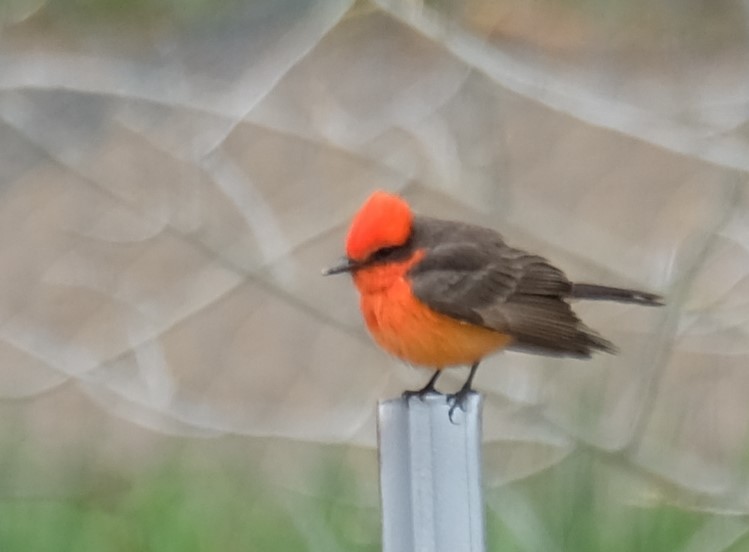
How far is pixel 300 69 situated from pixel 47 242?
1175mm

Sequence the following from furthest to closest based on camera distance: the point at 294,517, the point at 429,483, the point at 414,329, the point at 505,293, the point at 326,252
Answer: the point at 326,252
the point at 294,517
the point at 505,293
the point at 414,329
the point at 429,483

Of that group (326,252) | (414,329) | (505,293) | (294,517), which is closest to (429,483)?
(414,329)

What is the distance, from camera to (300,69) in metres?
4.74

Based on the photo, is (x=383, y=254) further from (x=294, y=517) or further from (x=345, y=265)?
(x=294, y=517)

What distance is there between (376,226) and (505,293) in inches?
9.5

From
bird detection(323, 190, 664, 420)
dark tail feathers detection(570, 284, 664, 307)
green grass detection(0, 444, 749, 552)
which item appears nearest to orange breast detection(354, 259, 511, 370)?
bird detection(323, 190, 664, 420)

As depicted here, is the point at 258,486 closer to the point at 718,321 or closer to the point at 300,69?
the point at 718,321

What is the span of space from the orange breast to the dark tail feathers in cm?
20

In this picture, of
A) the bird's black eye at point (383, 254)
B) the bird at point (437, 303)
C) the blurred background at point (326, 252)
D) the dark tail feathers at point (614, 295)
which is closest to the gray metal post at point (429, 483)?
the bird at point (437, 303)

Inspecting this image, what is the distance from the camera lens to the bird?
1.76 meters

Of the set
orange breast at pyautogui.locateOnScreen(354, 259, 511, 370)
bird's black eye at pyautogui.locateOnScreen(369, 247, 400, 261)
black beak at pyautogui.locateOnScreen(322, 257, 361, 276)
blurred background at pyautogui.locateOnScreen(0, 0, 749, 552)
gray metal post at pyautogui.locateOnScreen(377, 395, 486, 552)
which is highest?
gray metal post at pyautogui.locateOnScreen(377, 395, 486, 552)

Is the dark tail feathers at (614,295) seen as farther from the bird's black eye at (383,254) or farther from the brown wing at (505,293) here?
the bird's black eye at (383,254)

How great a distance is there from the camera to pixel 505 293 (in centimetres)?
189

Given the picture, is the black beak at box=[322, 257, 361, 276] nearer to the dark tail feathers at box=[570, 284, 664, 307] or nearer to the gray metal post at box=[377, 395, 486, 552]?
the dark tail feathers at box=[570, 284, 664, 307]
